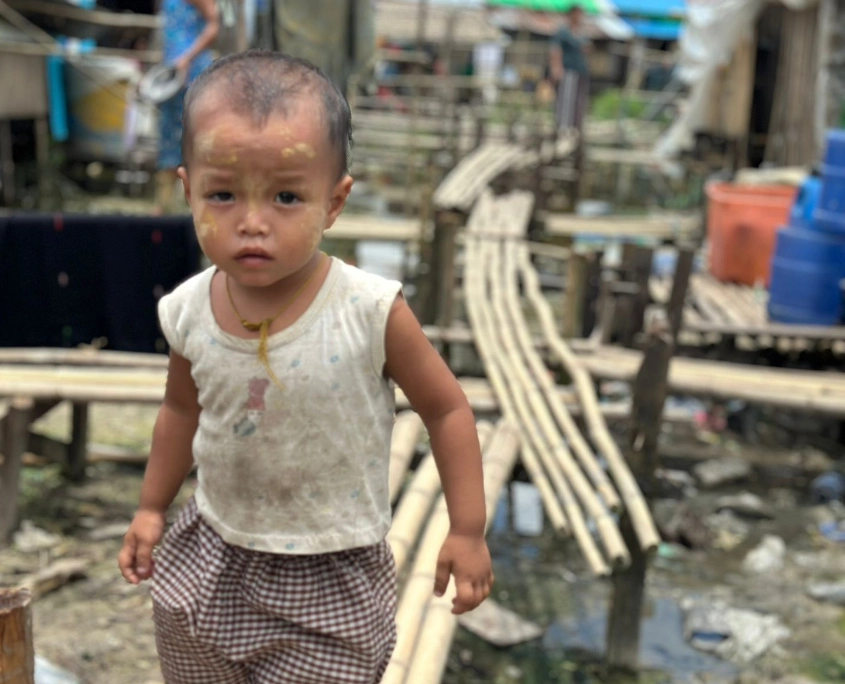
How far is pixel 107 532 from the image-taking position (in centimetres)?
436

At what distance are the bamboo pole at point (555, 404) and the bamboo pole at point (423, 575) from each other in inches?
11.5

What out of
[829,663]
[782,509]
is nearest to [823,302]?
[782,509]

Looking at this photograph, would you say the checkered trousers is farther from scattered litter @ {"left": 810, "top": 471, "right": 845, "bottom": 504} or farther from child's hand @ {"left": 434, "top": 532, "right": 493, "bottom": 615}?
scattered litter @ {"left": 810, "top": 471, "right": 845, "bottom": 504}

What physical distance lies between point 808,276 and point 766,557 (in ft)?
7.80

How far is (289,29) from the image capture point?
4359 mm

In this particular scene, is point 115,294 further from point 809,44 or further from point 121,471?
point 809,44

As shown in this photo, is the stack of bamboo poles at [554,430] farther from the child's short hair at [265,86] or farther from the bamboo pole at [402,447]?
the child's short hair at [265,86]

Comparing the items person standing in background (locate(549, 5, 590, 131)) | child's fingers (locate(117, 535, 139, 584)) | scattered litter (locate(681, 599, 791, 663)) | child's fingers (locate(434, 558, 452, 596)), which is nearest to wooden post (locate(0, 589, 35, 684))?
child's fingers (locate(117, 535, 139, 584))

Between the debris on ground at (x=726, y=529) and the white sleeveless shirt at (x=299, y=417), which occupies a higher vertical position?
the white sleeveless shirt at (x=299, y=417)

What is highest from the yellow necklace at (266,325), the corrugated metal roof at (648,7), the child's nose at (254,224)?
the corrugated metal roof at (648,7)

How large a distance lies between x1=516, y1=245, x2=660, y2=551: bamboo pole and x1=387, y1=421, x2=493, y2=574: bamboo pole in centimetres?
69

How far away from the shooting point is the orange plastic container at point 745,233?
7777 millimetres

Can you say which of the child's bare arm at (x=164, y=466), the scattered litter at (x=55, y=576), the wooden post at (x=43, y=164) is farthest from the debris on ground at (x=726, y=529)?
the wooden post at (x=43, y=164)

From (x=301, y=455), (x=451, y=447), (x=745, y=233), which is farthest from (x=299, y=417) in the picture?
(x=745, y=233)
